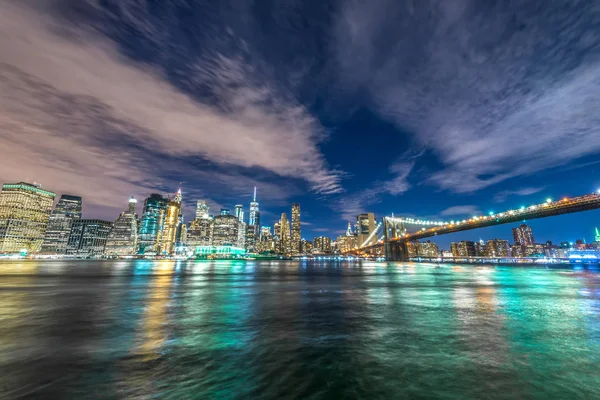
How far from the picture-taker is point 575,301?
21609mm

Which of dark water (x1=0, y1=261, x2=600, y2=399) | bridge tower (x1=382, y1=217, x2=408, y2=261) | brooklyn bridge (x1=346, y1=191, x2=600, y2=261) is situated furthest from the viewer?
bridge tower (x1=382, y1=217, x2=408, y2=261)

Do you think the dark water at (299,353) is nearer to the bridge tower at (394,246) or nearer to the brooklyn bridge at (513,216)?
the brooklyn bridge at (513,216)

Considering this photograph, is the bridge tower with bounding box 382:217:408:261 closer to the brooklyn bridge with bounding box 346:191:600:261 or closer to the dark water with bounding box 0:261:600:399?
the brooklyn bridge with bounding box 346:191:600:261

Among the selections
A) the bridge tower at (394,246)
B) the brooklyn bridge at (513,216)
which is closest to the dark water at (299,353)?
the brooklyn bridge at (513,216)

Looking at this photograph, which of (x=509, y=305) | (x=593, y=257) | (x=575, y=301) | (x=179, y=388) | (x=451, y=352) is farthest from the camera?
(x=593, y=257)

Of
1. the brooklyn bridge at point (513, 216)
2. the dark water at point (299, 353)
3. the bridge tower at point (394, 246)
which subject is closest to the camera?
the dark water at point (299, 353)

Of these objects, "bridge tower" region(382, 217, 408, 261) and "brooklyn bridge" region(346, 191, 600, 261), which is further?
"bridge tower" region(382, 217, 408, 261)

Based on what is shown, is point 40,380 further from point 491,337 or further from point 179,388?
point 491,337

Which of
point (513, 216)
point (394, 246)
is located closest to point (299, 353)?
point (513, 216)

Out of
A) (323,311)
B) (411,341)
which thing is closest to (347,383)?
(411,341)

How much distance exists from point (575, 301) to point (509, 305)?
279 inches

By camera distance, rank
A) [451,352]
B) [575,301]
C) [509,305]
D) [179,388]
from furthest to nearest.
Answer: [575,301] → [509,305] → [451,352] → [179,388]

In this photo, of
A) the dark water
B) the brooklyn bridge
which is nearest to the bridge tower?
the brooklyn bridge

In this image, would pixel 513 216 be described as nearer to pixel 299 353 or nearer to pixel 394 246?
pixel 394 246
